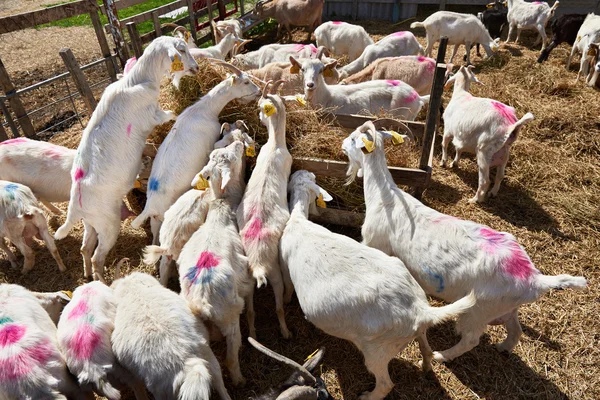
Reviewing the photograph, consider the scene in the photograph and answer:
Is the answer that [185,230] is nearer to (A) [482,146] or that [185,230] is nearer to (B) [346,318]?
(B) [346,318]

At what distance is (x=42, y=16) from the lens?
655cm

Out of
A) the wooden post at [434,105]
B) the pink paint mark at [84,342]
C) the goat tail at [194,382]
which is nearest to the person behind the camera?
the goat tail at [194,382]

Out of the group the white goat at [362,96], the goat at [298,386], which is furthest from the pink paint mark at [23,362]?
the white goat at [362,96]

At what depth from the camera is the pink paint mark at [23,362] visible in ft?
8.77

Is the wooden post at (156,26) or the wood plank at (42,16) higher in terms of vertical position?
the wood plank at (42,16)

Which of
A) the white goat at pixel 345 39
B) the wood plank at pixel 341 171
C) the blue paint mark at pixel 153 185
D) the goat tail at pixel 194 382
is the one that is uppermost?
the white goat at pixel 345 39

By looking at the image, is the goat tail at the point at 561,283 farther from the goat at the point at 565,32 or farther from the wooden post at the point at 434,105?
the goat at the point at 565,32

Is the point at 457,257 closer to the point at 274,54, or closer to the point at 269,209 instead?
the point at 269,209

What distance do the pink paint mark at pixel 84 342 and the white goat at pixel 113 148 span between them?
1640 mm

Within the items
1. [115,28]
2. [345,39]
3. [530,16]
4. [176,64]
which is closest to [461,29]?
[530,16]

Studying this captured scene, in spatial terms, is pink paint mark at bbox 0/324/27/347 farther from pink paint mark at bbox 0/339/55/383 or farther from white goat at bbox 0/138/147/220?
white goat at bbox 0/138/147/220

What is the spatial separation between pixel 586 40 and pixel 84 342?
11.0m

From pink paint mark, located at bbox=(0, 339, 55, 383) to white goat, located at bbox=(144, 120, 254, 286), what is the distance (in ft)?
3.66

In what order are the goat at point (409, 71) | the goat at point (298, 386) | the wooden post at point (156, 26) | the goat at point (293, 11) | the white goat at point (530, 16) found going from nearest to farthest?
the goat at point (298, 386)
the goat at point (409, 71)
the wooden post at point (156, 26)
the white goat at point (530, 16)
the goat at point (293, 11)
